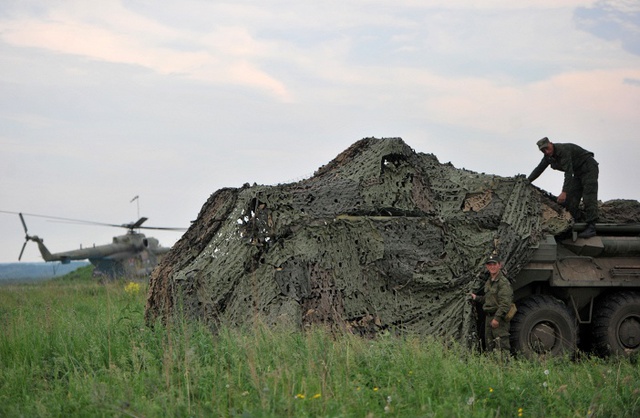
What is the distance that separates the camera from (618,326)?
1130 centimetres

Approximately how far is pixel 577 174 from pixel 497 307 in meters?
2.72

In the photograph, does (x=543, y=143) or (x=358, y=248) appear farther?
(x=543, y=143)

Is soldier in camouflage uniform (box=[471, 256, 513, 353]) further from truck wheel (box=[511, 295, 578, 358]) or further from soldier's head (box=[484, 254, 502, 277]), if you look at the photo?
truck wheel (box=[511, 295, 578, 358])

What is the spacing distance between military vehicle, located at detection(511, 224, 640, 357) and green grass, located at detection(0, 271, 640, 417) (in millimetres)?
1052

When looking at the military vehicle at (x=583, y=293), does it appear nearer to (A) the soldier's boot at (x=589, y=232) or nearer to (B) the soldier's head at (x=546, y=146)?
(A) the soldier's boot at (x=589, y=232)

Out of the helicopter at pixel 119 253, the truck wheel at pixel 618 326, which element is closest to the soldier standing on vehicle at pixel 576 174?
the truck wheel at pixel 618 326

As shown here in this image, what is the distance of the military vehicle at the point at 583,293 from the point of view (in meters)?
10.8

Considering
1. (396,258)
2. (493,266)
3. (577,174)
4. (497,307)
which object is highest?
(577,174)

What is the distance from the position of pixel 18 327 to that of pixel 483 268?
5.90 meters

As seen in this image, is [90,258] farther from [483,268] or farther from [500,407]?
[500,407]

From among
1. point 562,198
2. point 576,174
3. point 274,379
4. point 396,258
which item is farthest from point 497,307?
point 274,379

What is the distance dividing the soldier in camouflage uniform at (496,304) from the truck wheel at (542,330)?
0.30 metres

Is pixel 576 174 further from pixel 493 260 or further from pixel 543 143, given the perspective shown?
pixel 493 260

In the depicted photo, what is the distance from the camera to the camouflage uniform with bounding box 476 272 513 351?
10.1 metres
